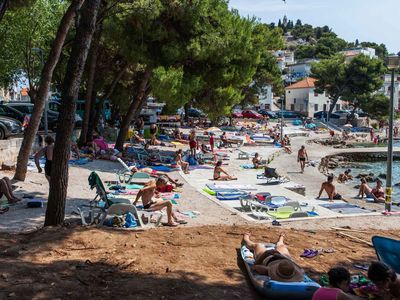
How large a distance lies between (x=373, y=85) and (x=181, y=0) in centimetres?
4614

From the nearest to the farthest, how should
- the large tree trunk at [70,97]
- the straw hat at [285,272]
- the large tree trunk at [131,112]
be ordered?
the straw hat at [285,272] → the large tree trunk at [70,97] → the large tree trunk at [131,112]

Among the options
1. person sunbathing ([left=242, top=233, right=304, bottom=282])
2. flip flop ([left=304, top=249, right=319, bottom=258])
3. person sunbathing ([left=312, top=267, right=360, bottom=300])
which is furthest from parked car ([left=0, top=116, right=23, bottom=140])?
person sunbathing ([left=312, top=267, right=360, bottom=300])

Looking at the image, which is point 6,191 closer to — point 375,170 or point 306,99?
point 375,170

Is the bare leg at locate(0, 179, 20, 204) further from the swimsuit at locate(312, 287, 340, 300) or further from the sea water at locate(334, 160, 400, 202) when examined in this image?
the sea water at locate(334, 160, 400, 202)

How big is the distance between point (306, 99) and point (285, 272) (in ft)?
249

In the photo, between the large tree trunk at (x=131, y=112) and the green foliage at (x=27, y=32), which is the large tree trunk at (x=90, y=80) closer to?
the large tree trunk at (x=131, y=112)

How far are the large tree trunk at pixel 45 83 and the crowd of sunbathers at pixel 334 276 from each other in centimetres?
840

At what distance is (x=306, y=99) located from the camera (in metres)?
80.0

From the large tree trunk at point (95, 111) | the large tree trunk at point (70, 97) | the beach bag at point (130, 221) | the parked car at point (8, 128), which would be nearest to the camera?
the large tree trunk at point (70, 97)

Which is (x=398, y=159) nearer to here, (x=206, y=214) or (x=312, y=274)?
(x=206, y=214)

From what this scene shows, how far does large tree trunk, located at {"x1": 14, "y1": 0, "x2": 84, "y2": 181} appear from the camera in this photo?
42.5ft

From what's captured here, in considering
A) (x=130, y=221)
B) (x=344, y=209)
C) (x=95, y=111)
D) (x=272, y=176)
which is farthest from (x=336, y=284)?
(x=95, y=111)

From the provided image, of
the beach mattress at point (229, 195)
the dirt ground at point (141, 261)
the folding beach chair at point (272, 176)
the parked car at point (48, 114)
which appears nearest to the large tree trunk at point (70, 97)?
the dirt ground at point (141, 261)

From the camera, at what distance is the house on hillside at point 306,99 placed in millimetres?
79250
